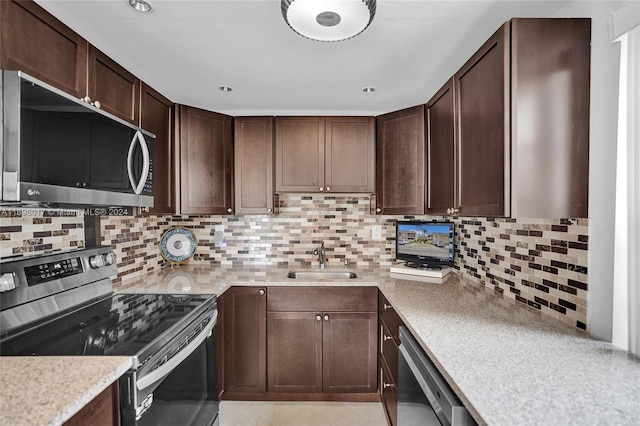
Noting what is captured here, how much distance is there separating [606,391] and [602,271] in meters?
0.51

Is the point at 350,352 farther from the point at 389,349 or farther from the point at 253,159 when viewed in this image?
the point at 253,159

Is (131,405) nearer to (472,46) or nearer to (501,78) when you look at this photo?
(501,78)

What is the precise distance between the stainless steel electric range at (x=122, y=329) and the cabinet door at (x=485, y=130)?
1.45 metres

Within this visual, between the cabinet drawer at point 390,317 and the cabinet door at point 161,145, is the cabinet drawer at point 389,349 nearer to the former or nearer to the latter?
the cabinet drawer at point 390,317

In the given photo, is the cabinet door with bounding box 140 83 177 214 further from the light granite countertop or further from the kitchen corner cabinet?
the light granite countertop

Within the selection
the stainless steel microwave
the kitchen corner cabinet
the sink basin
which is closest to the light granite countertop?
the stainless steel microwave

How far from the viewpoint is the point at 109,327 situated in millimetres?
1329

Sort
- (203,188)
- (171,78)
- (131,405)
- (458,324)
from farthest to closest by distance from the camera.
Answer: (203,188), (171,78), (458,324), (131,405)

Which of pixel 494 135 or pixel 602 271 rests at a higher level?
pixel 494 135

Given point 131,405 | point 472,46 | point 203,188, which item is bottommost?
point 131,405

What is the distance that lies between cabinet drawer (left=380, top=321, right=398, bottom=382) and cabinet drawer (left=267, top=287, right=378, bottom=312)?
19cm

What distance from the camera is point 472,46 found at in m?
1.62

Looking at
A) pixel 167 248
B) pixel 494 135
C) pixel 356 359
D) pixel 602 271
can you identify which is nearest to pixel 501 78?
pixel 494 135

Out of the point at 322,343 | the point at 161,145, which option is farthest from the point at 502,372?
the point at 161,145
